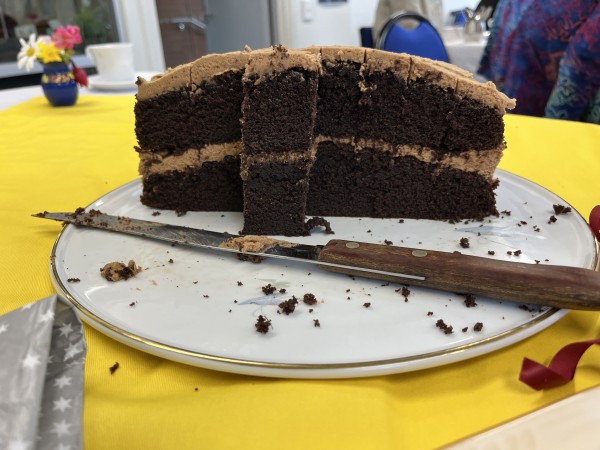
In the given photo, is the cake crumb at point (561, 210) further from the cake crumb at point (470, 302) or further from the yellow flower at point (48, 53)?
the yellow flower at point (48, 53)

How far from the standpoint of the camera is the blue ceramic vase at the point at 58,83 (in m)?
2.40

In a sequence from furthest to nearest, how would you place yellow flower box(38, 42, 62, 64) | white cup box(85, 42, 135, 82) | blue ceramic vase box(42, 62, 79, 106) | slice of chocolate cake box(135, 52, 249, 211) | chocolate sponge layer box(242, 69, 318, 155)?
white cup box(85, 42, 135, 82), blue ceramic vase box(42, 62, 79, 106), yellow flower box(38, 42, 62, 64), slice of chocolate cake box(135, 52, 249, 211), chocolate sponge layer box(242, 69, 318, 155)

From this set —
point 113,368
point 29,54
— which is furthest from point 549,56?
point 113,368

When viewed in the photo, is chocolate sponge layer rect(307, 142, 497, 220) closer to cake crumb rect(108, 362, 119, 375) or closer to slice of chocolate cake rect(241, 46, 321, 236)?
slice of chocolate cake rect(241, 46, 321, 236)

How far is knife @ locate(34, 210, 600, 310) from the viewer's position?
827 mm

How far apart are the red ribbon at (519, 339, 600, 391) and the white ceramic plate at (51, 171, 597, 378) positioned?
0.22 feet

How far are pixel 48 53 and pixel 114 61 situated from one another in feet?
1.74

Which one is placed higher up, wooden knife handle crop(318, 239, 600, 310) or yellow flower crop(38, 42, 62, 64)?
yellow flower crop(38, 42, 62, 64)

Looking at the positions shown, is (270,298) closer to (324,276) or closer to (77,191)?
(324,276)

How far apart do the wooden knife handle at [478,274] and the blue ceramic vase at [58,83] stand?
2022mm

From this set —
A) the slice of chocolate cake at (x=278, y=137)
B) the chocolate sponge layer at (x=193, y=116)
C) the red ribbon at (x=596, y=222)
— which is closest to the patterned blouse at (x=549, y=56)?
the red ribbon at (x=596, y=222)

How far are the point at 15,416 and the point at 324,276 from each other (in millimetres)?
634

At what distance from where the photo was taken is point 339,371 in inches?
28.3

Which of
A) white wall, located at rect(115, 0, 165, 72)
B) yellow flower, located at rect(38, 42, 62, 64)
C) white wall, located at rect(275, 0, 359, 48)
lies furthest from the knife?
white wall, located at rect(275, 0, 359, 48)
